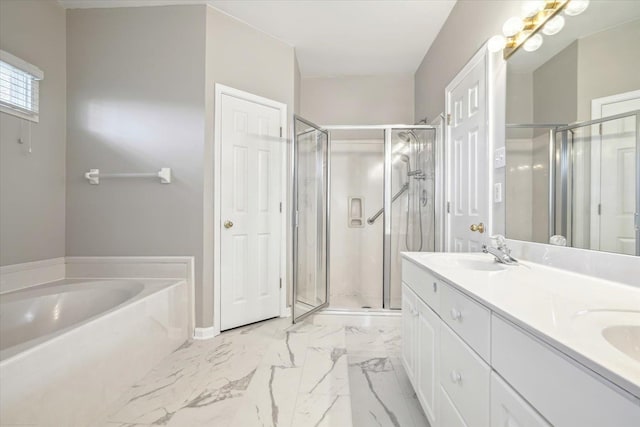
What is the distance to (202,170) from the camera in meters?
2.20

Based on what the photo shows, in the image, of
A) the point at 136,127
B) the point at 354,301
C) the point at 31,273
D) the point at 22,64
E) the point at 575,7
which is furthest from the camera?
the point at 354,301

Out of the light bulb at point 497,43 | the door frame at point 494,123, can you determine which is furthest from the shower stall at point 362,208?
the light bulb at point 497,43

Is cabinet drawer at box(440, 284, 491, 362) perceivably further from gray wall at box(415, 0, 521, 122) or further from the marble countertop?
gray wall at box(415, 0, 521, 122)

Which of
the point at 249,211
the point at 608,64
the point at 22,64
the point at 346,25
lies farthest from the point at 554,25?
the point at 22,64

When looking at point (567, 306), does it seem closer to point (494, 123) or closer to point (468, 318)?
point (468, 318)

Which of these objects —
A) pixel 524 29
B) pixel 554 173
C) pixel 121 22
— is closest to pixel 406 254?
pixel 554 173

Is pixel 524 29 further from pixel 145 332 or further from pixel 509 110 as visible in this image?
pixel 145 332

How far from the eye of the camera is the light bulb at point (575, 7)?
3.33 ft

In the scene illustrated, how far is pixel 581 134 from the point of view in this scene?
3.28 feet

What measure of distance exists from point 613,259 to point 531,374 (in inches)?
25.5

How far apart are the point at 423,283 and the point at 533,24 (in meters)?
1.30

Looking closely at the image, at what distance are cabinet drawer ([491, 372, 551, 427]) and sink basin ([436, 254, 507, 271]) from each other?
25.6 inches

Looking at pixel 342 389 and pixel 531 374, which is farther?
pixel 342 389

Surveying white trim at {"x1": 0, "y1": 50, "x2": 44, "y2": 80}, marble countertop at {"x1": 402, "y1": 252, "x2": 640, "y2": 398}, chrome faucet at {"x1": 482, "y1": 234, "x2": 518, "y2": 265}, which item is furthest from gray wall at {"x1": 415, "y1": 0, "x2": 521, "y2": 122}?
white trim at {"x1": 0, "y1": 50, "x2": 44, "y2": 80}
